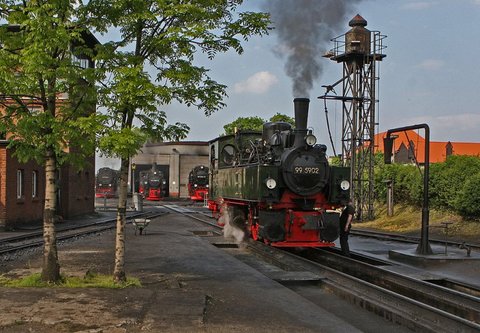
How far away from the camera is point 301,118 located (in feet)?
48.2

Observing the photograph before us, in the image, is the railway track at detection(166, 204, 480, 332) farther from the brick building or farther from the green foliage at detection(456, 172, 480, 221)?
the brick building

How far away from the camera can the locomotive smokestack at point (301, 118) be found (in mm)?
14656

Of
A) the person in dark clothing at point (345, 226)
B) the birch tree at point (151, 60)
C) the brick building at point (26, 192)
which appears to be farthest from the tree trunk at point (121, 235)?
the brick building at point (26, 192)

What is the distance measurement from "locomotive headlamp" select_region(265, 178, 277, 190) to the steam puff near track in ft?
13.3

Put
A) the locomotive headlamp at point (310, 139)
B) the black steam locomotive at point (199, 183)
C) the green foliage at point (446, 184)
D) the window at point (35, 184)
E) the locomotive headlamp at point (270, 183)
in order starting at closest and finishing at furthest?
the locomotive headlamp at point (270, 183)
the locomotive headlamp at point (310, 139)
the green foliage at point (446, 184)
the window at point (35, 184)
the black steam locomotive at point (199, 183)

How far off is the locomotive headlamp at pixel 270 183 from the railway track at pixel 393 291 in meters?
1.77

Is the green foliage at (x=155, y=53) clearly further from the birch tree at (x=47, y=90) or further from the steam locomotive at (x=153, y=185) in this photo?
the steam locomotive at (x=153, y=185)

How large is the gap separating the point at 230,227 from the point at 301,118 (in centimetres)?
589

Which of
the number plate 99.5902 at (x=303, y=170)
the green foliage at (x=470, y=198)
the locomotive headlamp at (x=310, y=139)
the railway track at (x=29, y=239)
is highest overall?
the locomotive headlamp at (x=310, y=139)

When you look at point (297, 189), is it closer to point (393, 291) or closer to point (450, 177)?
point (393, 291)

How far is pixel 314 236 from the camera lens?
48.1ft

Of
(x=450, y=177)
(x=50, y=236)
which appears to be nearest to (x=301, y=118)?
(x=50, y=236)

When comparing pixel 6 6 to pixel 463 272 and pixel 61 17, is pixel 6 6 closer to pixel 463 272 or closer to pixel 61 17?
pixel 61 17

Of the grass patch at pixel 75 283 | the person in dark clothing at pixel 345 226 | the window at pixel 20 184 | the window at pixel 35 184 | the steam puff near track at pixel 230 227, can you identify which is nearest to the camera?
the grass patch at pixel 75 283
